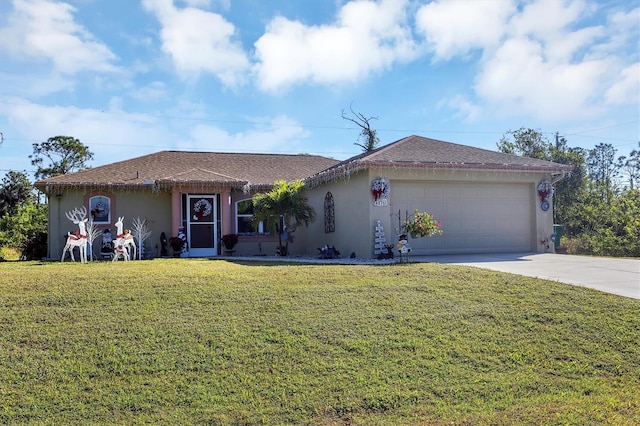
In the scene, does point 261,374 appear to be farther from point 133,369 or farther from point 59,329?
point 59,329

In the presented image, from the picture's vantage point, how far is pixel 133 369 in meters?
5.38

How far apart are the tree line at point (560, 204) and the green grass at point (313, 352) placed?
11248 mm

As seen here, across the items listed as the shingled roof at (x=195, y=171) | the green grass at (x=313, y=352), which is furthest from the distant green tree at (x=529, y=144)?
the green grass at (x=313, y=352)

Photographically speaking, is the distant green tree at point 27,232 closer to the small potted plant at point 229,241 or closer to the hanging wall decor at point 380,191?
the small potted plant at point 229,241

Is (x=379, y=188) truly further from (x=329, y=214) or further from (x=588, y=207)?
(x=588, y=207)

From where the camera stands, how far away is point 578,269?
413 inches

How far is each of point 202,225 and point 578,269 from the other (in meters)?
11.3

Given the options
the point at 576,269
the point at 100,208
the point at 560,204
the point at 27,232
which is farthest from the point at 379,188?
the point at 560,204

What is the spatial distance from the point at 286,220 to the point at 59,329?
1056 centimetres

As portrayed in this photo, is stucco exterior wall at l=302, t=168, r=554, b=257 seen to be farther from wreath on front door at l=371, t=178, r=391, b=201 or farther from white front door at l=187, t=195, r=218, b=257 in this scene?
white front door at l=187, t=195, r=218, b=257

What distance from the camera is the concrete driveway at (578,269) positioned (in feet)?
28.4

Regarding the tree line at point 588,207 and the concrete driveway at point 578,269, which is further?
the tree line at point 588,207

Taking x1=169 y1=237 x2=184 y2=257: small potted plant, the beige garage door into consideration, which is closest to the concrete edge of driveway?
the beige garage door

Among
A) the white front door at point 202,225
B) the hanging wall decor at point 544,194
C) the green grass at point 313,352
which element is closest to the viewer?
the green grass at point 313,352
